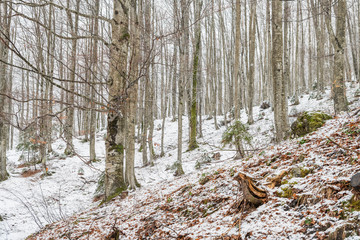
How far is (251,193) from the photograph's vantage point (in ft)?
9.05

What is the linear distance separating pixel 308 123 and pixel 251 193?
11.4ft

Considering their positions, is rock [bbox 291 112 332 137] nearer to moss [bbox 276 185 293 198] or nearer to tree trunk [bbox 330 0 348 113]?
tree trunk [bbox 330 0 348 113]

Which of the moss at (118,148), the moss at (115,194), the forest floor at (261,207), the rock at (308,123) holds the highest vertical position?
the rock at (308,123)

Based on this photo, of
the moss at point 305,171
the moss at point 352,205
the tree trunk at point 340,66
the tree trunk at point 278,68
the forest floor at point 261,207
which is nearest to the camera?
the moss at point 352,205

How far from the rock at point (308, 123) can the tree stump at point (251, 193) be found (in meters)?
3.15

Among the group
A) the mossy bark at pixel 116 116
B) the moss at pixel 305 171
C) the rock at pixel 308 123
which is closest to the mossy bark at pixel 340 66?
the rock at pixel 308 123

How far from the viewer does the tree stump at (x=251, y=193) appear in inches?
108

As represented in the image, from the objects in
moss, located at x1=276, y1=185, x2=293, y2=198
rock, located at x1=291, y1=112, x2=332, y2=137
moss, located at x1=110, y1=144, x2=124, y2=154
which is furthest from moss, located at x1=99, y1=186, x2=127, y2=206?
rock, located at x1=291, y1=112, x2=332, y2=137

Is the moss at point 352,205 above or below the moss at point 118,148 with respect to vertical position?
below

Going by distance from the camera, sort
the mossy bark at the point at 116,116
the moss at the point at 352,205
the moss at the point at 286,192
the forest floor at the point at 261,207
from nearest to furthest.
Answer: the moss at the point at 352,205 < the forest floor at the point at 261,207 < the moss at the point at 286,192 < the mossy bark at the point at 116,116

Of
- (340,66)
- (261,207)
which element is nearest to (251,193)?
(261,207)

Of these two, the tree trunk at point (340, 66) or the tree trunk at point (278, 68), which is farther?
the tree trunk at point (340, 66)

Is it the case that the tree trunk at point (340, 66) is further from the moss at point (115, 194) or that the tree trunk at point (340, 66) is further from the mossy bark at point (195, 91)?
the moss at point (115, 194)

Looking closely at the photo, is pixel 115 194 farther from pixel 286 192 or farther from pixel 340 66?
pixel 340 66
